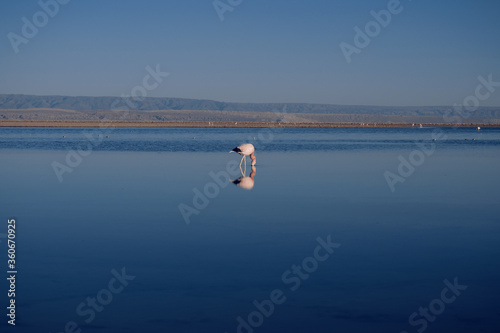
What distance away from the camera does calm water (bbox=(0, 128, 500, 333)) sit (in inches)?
239

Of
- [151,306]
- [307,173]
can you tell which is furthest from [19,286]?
[307,173]

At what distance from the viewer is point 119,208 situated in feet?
38.5

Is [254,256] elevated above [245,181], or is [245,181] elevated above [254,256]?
[245,181]

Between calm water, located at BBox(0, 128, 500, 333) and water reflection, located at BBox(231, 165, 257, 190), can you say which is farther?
water reflection, located at BBox(231, 165, 257, 190)

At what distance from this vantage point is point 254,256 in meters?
8.05

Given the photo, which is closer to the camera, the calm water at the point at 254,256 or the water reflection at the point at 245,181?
the calm water at the point at 254,256

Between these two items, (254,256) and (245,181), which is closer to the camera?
(254,256)

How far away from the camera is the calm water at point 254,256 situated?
608 cm

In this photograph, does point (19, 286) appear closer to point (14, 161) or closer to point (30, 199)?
point (30, 199)

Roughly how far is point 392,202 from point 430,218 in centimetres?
189

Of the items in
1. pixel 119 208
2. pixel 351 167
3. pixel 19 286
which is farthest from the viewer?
pixel 351 167

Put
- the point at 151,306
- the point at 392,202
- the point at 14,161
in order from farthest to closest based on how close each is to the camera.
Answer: the point at 14,161
the point at 392,202
the point at 151,306

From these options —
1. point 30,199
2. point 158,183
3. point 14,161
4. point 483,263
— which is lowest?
point 483,263

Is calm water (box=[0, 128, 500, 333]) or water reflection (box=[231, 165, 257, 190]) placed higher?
water reflection (box=[231, 165, 257, 190])
